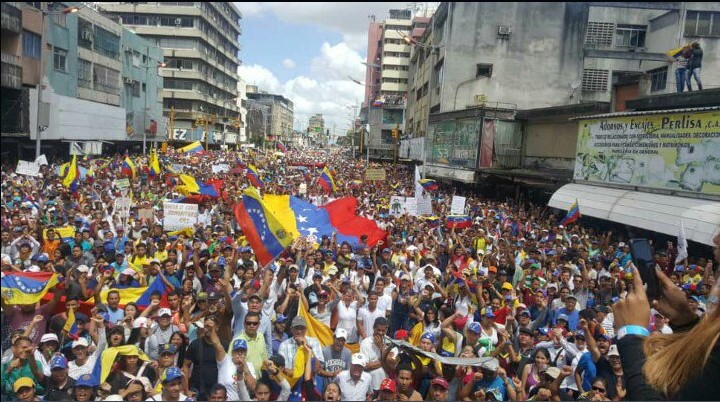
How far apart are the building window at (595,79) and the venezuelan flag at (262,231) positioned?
120ft

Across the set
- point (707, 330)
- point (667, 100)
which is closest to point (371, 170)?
point (667, 100)

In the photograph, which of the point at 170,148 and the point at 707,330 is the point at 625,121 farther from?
the point at 707,330

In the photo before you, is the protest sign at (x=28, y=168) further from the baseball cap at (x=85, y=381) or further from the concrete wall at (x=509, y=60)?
the concrete wall at (x=509, y=60)

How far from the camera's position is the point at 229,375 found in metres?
5.14

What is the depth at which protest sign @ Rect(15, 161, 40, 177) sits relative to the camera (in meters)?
3.12

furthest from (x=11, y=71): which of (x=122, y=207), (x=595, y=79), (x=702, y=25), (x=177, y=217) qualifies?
(x=595, y=79)

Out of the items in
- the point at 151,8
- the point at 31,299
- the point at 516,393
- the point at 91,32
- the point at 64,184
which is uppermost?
the point at 151,8

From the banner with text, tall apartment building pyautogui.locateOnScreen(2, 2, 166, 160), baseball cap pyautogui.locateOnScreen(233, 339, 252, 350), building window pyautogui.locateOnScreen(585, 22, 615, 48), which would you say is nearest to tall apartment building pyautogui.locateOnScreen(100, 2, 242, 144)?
tall apartment building pyautogui.locateOnScreen(2, 2, 166, 160)

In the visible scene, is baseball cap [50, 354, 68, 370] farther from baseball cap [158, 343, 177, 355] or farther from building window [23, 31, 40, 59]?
building window [23, 31, 40, 59]

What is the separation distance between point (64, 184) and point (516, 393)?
4.70 metres

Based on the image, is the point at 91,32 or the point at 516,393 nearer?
the point at 91,32

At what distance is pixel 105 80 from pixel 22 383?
2.34 meters

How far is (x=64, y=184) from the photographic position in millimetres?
5887

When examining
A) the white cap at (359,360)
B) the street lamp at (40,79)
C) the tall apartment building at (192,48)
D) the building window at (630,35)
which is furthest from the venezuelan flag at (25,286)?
the building window at (630,35)
